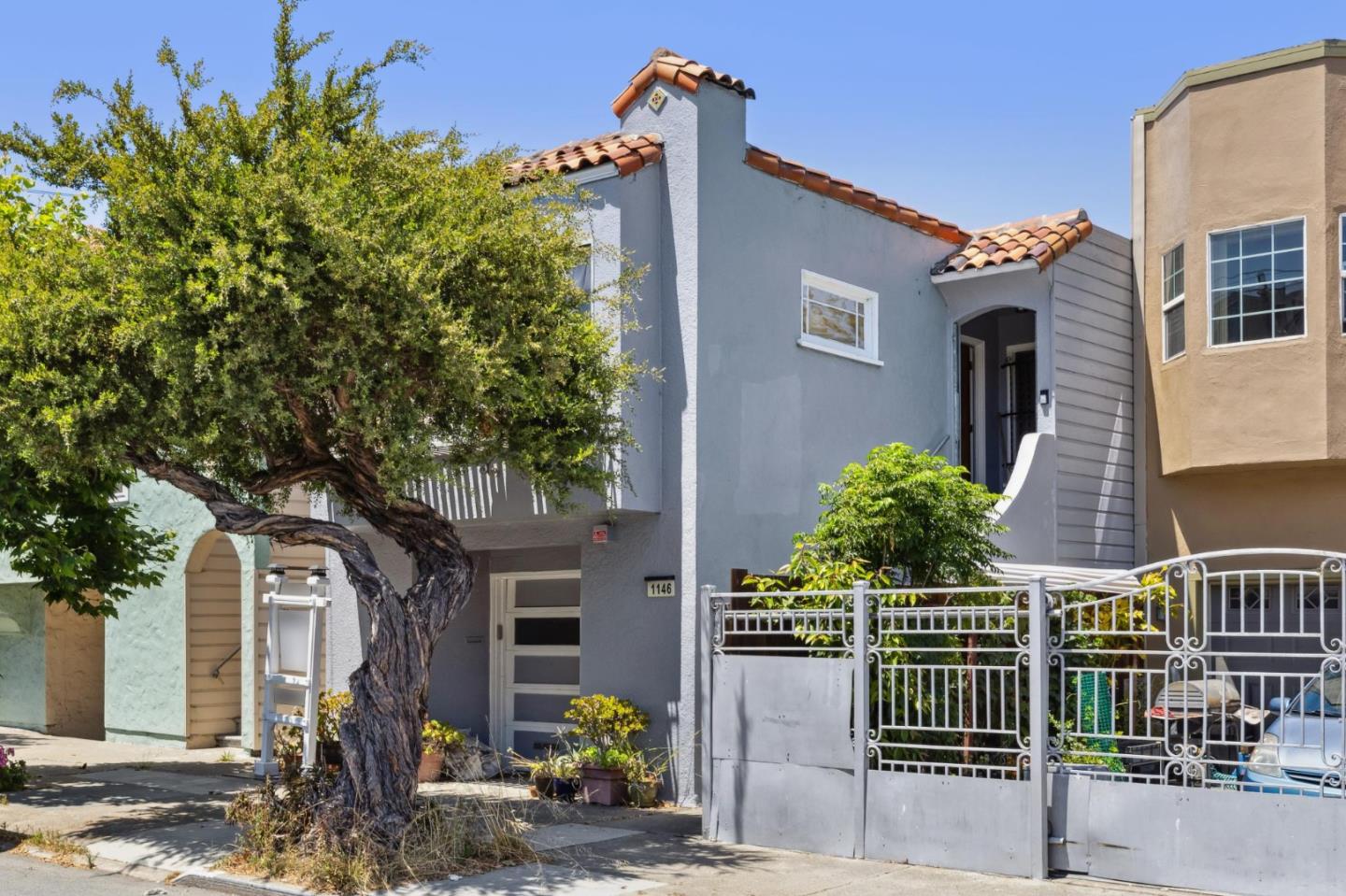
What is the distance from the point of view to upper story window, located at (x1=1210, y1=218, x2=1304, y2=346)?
13828mm

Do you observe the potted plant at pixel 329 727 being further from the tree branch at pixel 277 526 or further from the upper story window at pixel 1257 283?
the upper story window at pixel 1257 283

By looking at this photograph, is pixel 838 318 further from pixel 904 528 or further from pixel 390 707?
pixel 390 707

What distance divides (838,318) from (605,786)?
5327mm

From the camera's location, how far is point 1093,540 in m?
15.1

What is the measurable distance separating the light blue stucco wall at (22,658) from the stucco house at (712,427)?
2.48 m

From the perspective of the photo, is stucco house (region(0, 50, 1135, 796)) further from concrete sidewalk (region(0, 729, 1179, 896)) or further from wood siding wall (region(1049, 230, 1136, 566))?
concrete sidewalk (region(0, 729, 1179, 896))

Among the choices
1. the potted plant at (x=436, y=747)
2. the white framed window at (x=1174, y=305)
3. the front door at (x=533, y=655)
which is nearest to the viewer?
the potted plant at (x=436, y=747)

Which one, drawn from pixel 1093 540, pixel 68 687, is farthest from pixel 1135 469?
pixel 68 687

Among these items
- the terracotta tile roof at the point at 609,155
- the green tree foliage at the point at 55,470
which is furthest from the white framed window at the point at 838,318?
the green tree foliage at the point at 55,470

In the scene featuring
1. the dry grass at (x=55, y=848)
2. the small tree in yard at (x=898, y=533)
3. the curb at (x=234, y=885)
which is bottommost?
the dry grass at (x=55, y=848)

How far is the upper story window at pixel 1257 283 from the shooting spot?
544 inches

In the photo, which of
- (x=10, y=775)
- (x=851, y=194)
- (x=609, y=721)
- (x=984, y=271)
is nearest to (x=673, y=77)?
(x=851, y=194)

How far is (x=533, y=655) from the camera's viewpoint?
1488 centimetres

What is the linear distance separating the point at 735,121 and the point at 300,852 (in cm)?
755
